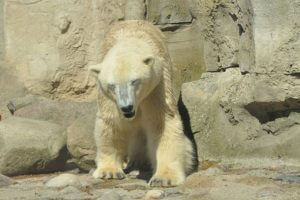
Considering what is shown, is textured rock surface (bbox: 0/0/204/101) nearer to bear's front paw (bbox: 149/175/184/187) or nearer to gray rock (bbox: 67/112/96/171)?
gray rock (bbox: 67/112/96/171)

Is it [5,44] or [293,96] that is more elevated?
[5,44]

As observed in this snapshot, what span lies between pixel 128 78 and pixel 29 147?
131 cm

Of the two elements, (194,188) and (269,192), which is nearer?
(269,192)

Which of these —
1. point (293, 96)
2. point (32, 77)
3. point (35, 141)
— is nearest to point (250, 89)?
point (293, 96)

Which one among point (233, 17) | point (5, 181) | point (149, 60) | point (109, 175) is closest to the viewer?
point (149, 60)

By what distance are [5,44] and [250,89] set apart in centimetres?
277

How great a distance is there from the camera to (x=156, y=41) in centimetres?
574

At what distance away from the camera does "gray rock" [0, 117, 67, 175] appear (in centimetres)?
572

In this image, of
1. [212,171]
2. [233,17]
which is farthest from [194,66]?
[212,171]

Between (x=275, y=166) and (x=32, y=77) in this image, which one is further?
(x=32, y=77)

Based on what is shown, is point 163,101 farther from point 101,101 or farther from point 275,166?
point 275,166

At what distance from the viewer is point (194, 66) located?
6637mm

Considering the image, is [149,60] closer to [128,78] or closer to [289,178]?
[128,78]

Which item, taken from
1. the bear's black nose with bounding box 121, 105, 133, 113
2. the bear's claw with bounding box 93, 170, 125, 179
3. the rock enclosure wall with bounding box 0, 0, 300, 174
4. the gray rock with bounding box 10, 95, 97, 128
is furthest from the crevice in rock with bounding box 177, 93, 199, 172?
the bear's black nose with bounding box 121, 105, 133, 113
